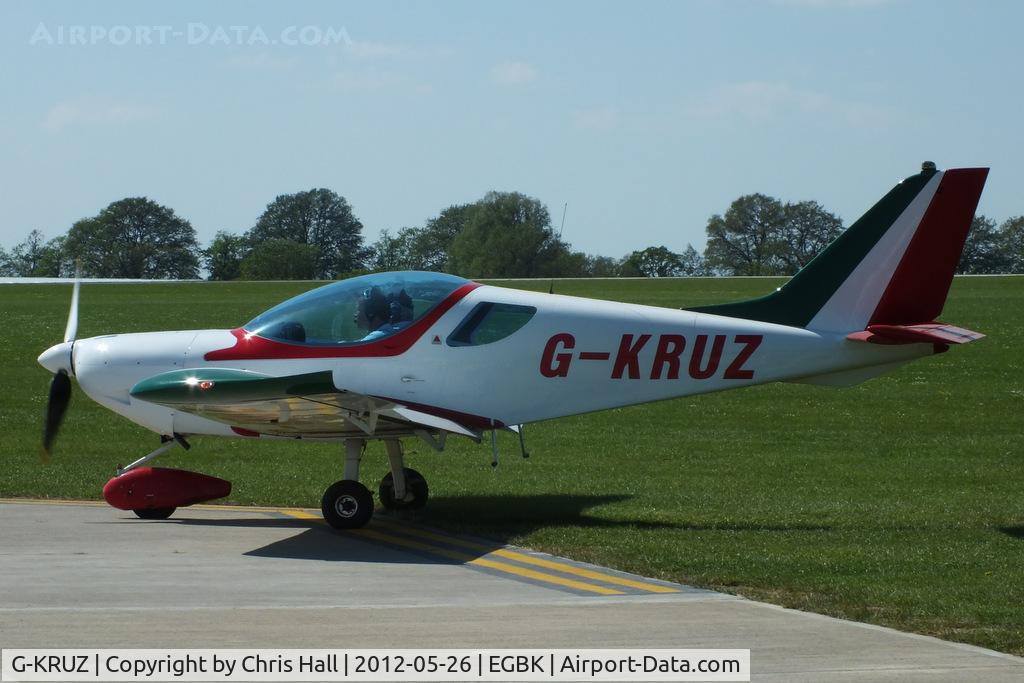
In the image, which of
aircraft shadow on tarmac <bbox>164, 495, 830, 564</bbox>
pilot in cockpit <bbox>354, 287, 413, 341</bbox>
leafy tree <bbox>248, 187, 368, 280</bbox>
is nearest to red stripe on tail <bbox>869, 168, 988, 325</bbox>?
aircraft shadow on tarmac <bbox>164, 495, 830, 564</bbox>

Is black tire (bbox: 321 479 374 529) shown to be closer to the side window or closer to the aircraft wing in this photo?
the aircraft wing

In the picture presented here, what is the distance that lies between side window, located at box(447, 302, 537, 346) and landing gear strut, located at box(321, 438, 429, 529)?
1232 mm

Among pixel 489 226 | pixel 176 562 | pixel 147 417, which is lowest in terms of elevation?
pixel 176 562

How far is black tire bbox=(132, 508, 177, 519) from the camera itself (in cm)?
1303

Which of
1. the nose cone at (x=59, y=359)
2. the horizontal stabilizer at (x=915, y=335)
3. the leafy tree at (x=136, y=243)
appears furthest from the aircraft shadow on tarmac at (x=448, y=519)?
the leafy tree at (x=136, y=243)

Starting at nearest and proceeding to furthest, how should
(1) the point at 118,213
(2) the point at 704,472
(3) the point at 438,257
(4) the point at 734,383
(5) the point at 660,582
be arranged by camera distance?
(5) the point at 660,582 < (4) the point at 734,383 < (2) the point at 704,472 < (3) the point at 438,257 < (1) the point at 118,213

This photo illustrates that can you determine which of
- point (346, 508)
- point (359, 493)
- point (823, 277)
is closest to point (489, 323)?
point (359, 493)

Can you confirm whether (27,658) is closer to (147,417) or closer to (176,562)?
(176,562)

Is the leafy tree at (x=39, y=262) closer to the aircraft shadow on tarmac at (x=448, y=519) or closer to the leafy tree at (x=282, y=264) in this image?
the leafy tree at (x=282, y=264)

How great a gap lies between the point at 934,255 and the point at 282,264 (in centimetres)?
8263

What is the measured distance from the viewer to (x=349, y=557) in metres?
11.2

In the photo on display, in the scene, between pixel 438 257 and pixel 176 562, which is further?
pixel 438 257

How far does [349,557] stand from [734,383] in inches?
163

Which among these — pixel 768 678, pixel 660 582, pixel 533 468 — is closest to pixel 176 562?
pixel 660 582
